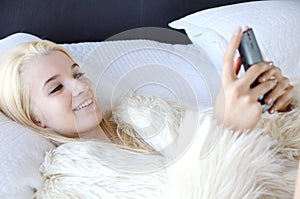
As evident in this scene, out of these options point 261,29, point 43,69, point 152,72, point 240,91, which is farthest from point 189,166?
point 261,29

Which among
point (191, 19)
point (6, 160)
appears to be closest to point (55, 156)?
point (6, 160)

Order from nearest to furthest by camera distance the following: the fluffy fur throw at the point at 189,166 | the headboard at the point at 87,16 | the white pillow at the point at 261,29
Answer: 1. the fluffy fur throw at the point at 189,166
2. the white pillow at the point at 261,29
3. the headboard at the point at 87,16

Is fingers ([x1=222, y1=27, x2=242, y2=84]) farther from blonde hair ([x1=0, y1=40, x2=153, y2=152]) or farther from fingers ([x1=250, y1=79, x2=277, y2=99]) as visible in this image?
blonde hair ([x1=0, y1=40, x2=153, y2=152])

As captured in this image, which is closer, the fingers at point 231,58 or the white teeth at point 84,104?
the fingers at point 231,58

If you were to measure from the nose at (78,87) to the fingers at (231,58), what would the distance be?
293mm

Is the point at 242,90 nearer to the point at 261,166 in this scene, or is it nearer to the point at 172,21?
the point at 261,166

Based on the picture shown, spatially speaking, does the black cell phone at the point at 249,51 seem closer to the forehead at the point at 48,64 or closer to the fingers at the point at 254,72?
the fingers at the point at 254,72

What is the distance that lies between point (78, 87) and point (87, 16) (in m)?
0.62

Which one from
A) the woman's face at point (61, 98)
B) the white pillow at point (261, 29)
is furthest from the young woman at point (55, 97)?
the white pillow at point (261, 29)

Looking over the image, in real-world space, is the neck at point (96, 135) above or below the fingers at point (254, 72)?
below

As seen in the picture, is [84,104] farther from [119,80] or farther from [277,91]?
[277,91]

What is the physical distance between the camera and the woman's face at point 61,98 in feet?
3.26

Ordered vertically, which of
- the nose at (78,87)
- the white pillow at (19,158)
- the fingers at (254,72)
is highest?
the fingers at (254,72)

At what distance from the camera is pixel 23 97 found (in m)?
1.02
